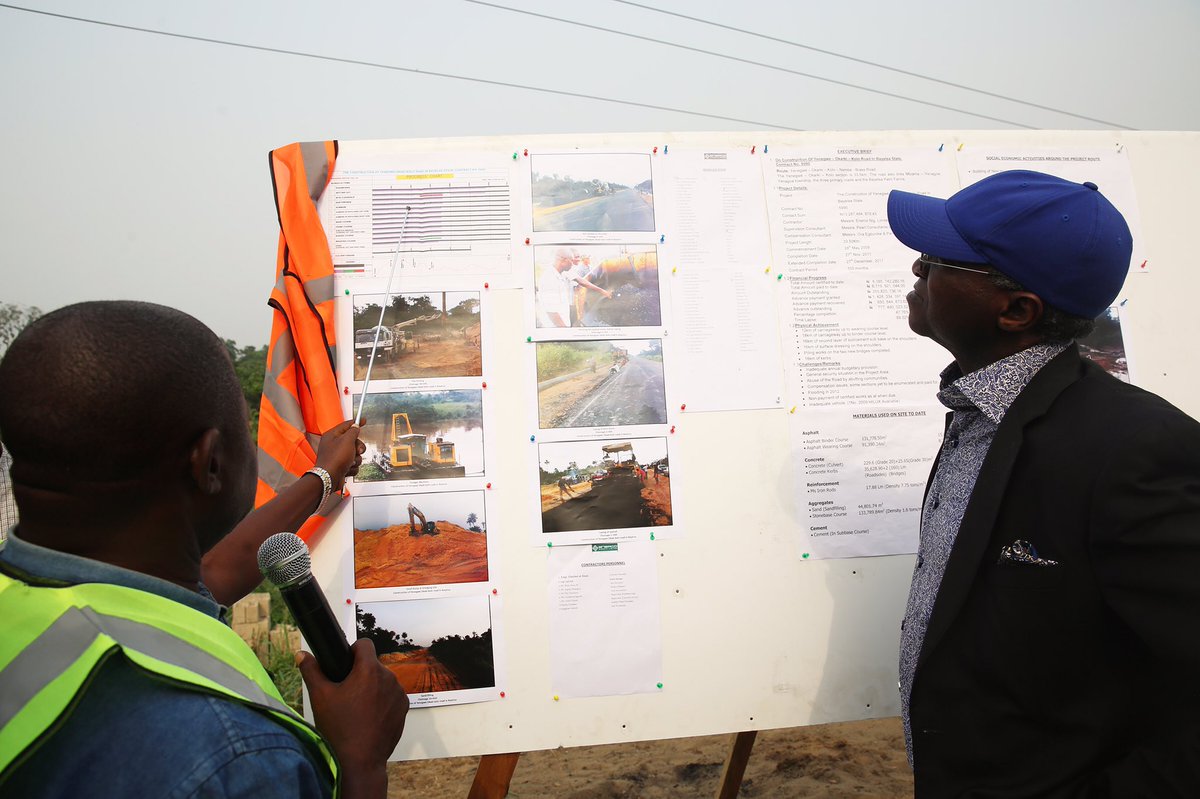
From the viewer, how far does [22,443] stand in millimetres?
897

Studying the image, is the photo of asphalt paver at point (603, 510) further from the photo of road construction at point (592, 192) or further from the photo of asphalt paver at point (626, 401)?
the photo of road construction at point (592, 192)

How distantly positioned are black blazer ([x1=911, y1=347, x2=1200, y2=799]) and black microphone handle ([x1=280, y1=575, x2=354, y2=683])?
113cm

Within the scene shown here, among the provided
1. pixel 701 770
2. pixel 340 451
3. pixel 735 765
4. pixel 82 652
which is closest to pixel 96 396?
pixel 82 652

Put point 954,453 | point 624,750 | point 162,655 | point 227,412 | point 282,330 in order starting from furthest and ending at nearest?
point 624,750 < point 282,330 < point 954,453 < point 227,412 < point 162,655

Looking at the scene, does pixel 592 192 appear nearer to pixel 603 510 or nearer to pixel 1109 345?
pixel 603 510

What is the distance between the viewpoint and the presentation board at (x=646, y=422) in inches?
93.0

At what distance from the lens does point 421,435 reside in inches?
94.9

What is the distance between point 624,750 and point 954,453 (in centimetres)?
357

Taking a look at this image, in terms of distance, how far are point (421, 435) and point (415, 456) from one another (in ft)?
0.23

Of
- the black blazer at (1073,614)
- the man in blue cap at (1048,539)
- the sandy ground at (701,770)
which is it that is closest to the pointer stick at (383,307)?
the man in blue cap at (1048,539)

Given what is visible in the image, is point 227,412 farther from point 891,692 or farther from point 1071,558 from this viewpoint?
point 891,692

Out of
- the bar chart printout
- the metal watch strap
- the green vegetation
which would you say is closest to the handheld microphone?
the metal watch strap

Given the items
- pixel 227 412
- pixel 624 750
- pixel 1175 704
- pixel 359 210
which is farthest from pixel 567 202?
pixel 624 750

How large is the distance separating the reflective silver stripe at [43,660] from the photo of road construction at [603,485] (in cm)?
166
